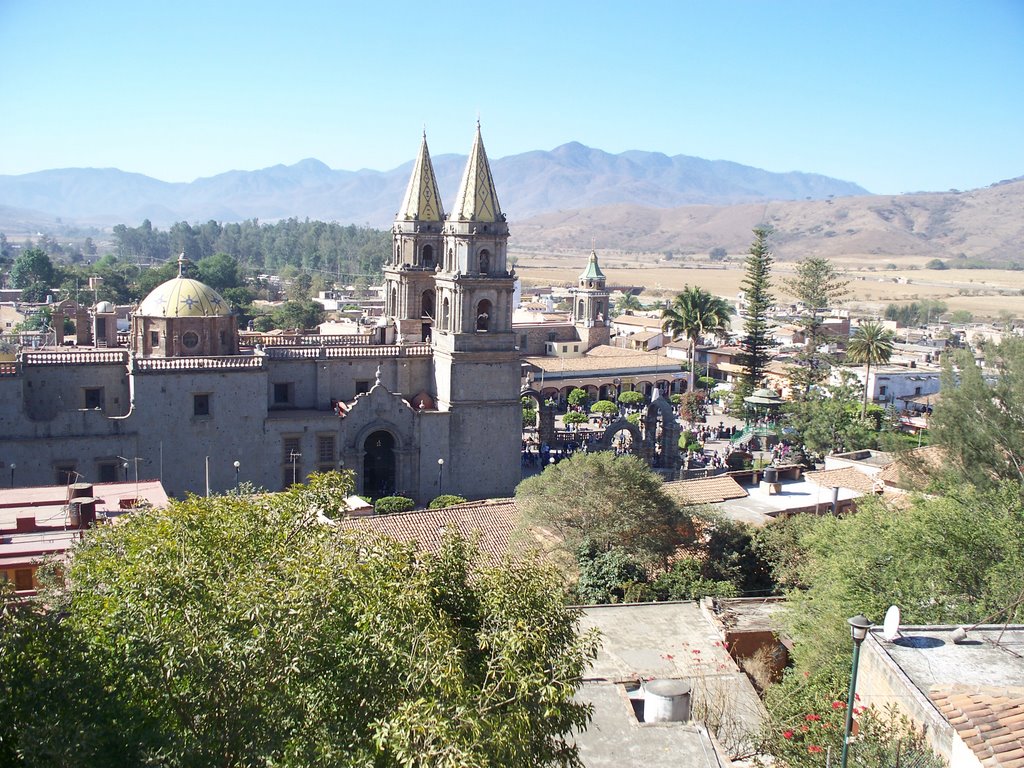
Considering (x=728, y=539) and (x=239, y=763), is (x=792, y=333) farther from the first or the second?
(x=239, y=763)

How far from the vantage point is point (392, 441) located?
106 feet

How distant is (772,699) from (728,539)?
26.7 feet

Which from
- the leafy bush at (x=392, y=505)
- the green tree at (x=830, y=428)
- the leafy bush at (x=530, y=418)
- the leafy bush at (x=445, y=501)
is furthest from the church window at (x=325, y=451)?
the green tree at (x=830, y=428)

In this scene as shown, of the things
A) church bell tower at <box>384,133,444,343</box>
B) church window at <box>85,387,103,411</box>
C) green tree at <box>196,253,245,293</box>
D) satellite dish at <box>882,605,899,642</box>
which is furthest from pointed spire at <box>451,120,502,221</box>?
green tree at <box>196,253,245,293</box>

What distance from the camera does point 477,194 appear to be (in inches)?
1256

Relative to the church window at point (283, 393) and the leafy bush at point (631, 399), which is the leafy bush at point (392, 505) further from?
the leafy bush at point (631, 399)

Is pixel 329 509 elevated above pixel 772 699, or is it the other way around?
pixel 329 509

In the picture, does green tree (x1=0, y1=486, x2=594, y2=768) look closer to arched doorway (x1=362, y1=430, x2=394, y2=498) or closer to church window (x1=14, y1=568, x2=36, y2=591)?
church window (x1=14, y1=568, x2=36, y2=591)

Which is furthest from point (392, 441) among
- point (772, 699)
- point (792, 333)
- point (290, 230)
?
point (290, 230)

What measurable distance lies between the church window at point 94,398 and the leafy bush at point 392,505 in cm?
835

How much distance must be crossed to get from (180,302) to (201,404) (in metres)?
2.99

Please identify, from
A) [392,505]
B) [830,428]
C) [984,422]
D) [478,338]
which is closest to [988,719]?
[984,422]

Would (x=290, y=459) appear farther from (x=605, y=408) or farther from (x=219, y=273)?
(x=219, y=273)

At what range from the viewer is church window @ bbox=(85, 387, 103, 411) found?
29.7 meters
